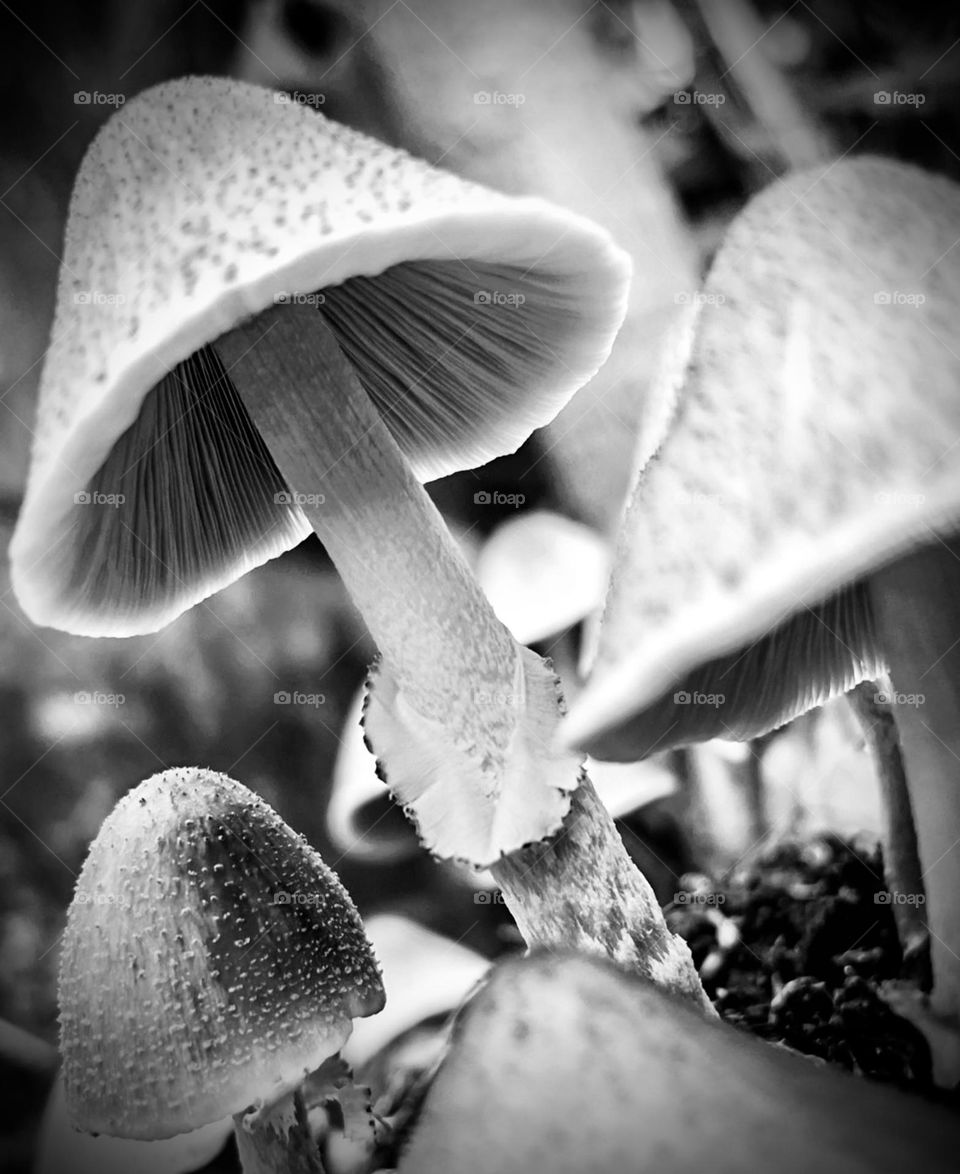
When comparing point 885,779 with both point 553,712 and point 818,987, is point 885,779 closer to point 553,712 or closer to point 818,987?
point 818,987

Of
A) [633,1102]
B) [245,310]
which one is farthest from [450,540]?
[633,1102]

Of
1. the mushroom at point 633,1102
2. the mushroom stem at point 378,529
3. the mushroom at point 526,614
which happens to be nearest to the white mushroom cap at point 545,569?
the mushroom at point 526,614

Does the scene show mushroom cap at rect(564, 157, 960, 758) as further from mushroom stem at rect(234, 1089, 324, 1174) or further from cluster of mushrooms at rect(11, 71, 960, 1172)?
mushroom stem at rect(234, 1089, 324, 1174)

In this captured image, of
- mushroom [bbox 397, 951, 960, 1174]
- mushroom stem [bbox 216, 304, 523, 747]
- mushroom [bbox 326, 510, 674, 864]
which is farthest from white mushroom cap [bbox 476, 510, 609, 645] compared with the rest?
mushroom [bbox 397, 951, 960, 1174]

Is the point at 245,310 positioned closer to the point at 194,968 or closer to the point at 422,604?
the point at 422,604

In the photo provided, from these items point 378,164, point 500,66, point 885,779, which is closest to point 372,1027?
point 885,779

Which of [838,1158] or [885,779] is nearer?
[838,1158]

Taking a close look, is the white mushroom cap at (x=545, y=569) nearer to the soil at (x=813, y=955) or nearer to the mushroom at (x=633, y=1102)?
the soil at (x=813, y=955)
